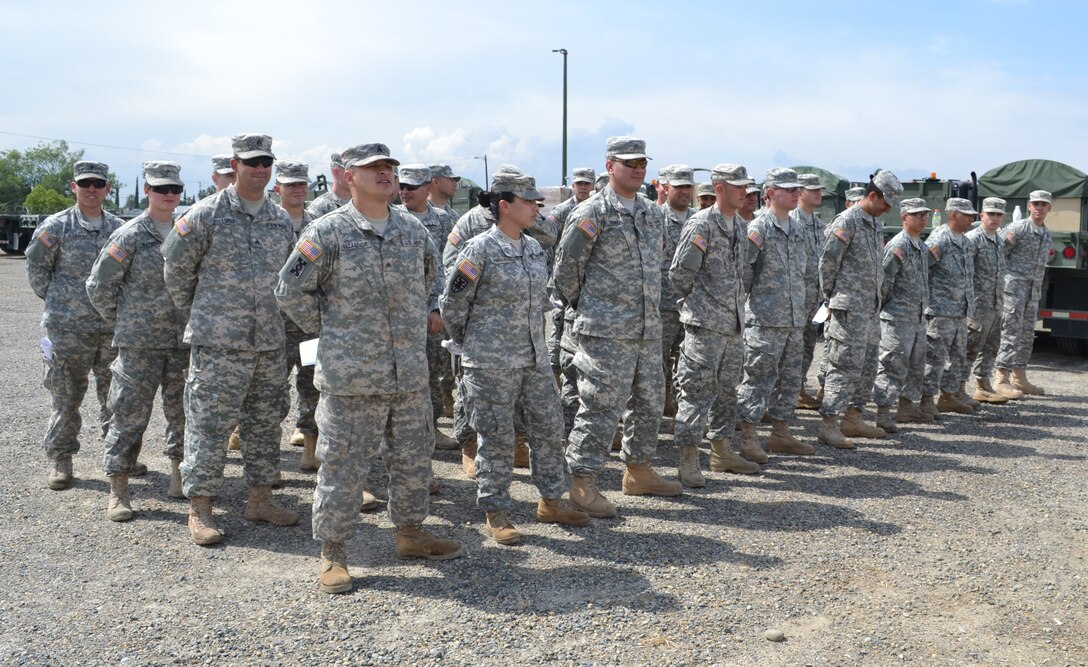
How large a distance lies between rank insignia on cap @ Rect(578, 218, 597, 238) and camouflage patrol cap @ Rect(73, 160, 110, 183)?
120 inches

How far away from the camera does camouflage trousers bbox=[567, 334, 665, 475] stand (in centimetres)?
514

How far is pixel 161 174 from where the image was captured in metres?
5.34

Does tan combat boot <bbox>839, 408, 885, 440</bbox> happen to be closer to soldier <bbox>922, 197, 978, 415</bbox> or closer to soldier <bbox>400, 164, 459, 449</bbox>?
soldier <bbox>922, 197, 978, 415</bbox>

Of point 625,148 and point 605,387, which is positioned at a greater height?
point 625,148

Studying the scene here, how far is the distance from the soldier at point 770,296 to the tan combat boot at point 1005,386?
146 inches

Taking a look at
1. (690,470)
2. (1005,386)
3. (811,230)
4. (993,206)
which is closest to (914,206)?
(811,230)

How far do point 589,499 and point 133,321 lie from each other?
2703mm

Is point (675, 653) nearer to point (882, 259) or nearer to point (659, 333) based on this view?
point (659, 333)

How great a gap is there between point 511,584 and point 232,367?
1.78 meters

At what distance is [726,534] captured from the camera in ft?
16.3

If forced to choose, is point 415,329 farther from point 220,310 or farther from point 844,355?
point 844,355

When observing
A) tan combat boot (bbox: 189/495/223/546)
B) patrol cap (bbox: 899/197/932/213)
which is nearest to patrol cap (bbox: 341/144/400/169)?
tan combat boot (bbox: 189/495/223/546)

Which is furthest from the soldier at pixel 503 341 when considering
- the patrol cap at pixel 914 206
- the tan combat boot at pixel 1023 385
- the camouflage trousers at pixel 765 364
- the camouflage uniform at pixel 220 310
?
the tan combat boot at pixel 1023 385

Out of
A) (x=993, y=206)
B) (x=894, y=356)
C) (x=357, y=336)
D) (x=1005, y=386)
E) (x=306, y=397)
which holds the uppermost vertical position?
(x=993, y=206)
